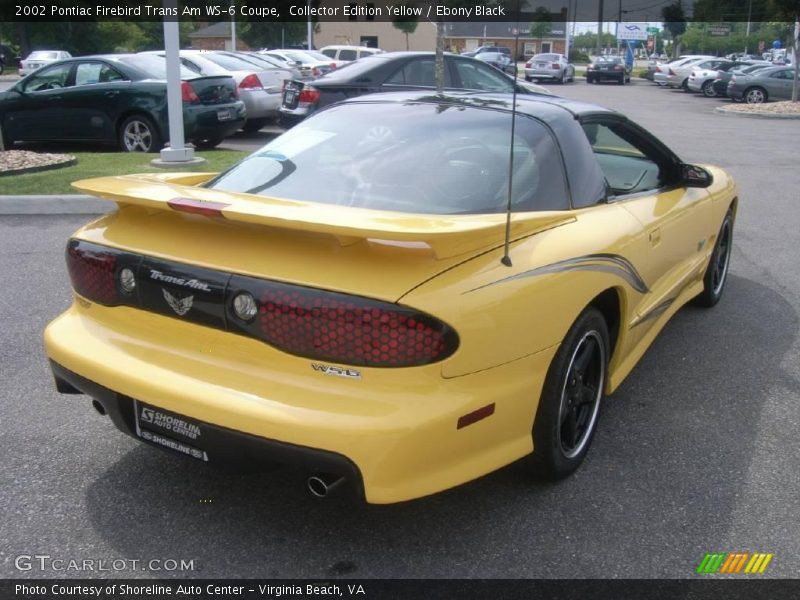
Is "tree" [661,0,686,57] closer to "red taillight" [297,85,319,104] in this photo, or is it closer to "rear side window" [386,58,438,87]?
"rear side window" [386,58,438,87]

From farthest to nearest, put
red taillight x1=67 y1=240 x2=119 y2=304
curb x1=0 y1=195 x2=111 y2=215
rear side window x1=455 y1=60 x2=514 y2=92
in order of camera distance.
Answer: rear side window x1=455 y1=60 x2=514 y2=92 → curb x1=0 y1=195 x2=111 y2=215 → red taillight x1=67 y1=240 x2=119 y2=304

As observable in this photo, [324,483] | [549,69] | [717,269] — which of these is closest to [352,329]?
[324,483]

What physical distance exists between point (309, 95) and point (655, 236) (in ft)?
26.4

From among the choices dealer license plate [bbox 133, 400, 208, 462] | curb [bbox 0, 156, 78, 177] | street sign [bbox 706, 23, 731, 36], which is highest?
street sign [bbox 706, 23, 731, 36]

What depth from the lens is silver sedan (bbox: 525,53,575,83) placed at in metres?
39.8

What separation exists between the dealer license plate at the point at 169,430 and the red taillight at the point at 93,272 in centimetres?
46

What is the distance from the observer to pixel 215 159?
10.5 metres

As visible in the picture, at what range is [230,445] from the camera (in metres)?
2.56

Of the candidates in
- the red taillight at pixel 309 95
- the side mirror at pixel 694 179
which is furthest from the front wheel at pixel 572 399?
the red taillight at pixel 309 95

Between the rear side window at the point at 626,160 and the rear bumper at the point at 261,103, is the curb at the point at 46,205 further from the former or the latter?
the rear bumper at the point at 261,103

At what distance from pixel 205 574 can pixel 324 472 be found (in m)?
0.52

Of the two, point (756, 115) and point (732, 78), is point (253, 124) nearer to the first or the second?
point (756, 115)

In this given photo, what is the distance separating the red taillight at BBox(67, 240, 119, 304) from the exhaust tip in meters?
0.99

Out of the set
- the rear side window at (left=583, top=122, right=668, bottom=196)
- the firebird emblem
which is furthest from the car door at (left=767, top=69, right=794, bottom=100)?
the firebird emblem
